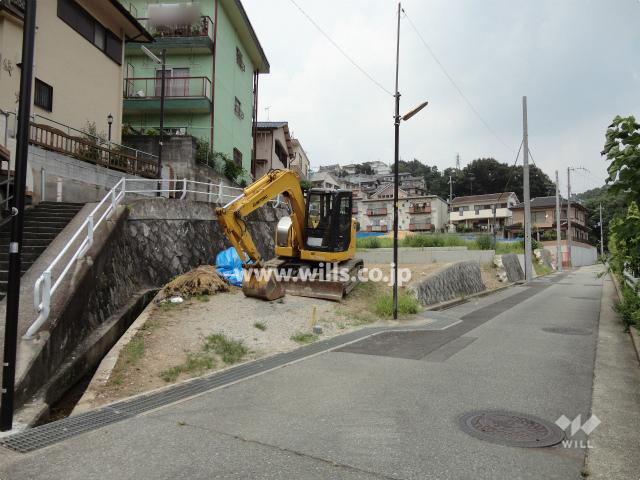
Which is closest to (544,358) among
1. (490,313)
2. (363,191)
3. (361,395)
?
(361,395)

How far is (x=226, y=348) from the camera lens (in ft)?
25.7

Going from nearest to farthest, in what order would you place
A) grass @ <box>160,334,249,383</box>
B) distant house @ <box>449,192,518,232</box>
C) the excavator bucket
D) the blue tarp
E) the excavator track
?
grass @ <box>160,334,249,383</box> → the excavator bucket → the blue tarp → the excavator track → distant house @ <box>449,192,518,232</box>

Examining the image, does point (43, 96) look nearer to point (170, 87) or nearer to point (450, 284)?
point (170, 87)

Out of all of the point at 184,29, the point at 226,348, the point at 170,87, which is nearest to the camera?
the point at 226,348

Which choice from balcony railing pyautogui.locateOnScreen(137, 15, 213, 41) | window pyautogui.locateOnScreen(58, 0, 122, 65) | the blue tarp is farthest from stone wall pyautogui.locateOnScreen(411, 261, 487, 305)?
balcony railing pyautogui.locateOnScreen(137, 15, 213, 41)

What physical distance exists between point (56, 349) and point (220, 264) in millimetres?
6547

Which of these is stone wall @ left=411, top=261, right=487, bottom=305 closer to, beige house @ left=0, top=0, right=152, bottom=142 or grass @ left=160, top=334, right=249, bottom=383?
grass @ left=160, top=334, right=249, bottom=383

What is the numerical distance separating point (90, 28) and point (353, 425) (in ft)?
61.9

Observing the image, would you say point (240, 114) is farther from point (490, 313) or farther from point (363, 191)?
point (363, 191)

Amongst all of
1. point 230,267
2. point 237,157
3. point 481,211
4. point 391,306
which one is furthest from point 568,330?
point 481,211

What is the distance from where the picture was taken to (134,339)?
7.56 meters

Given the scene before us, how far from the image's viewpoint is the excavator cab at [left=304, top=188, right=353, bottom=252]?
42.4 feet

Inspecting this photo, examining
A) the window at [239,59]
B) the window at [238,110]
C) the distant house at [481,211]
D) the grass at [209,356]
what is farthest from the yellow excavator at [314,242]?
the distant house at [481,211]

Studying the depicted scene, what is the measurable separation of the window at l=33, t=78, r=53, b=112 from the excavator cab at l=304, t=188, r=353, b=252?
31.3ft
